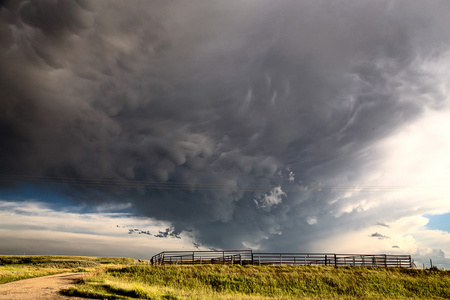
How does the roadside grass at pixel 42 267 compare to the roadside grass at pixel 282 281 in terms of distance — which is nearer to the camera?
the roadside grass at pixel 282 281

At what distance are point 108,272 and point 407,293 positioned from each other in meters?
32.0

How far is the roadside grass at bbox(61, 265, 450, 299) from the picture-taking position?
2842cm

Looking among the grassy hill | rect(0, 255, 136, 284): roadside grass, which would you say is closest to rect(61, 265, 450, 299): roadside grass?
the grassy hill

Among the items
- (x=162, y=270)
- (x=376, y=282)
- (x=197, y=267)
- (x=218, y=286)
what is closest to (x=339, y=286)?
(x=376, y=282)

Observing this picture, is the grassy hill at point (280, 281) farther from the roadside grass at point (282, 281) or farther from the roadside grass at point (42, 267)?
the roadside grass at point (42, 267)

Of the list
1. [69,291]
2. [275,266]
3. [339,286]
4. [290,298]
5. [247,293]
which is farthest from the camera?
[275,266]

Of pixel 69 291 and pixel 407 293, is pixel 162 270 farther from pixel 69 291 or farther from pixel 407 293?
pixel 407 293

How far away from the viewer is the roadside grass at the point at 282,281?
28422 millimetres

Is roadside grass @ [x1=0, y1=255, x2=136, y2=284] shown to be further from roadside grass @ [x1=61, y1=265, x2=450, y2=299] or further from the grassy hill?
roadside grass @ [x1=61, y1=265, x2=450, y2=299]

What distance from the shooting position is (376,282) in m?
32.9

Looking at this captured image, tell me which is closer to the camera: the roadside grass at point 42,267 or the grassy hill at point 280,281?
the grassy hill at point 280,281

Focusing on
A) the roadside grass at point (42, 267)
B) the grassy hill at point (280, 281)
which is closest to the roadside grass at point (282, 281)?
the grassy hill at point (280, 281)

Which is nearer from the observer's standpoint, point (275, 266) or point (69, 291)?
point (69, 291)

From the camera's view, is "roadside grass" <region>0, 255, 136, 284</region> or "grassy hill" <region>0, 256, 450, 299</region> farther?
"roadside grass" <region>0, 255, 136, 284</region>
